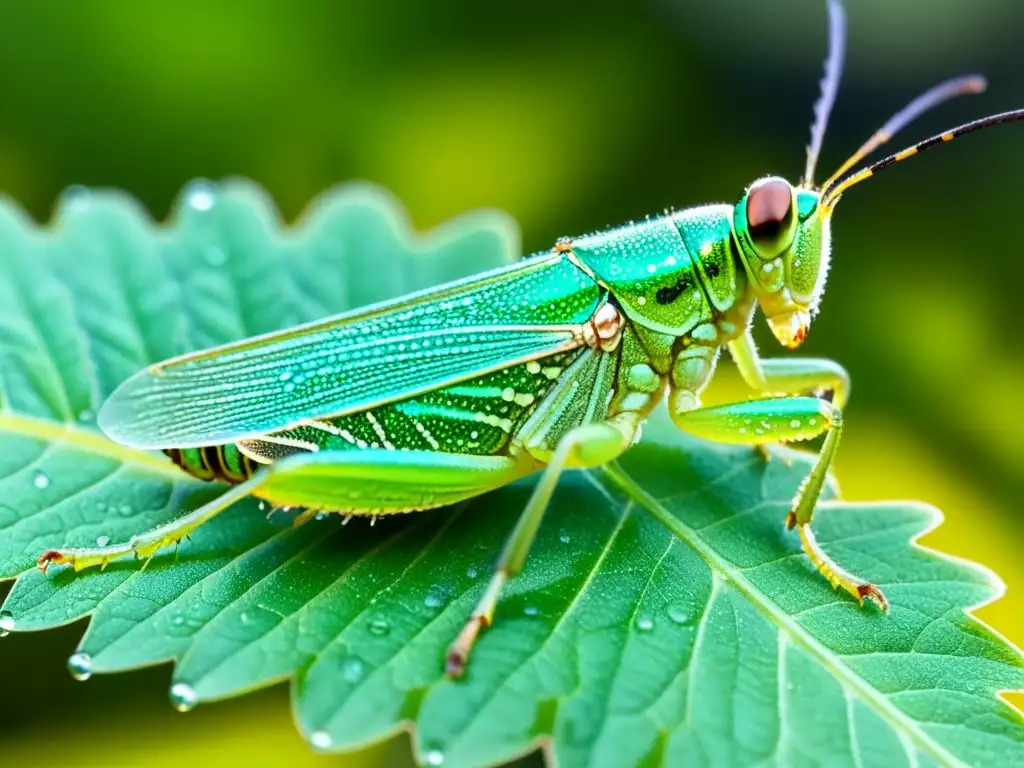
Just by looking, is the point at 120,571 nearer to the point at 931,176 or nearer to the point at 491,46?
the point at 491,46

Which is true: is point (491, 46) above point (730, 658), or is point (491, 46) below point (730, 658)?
above

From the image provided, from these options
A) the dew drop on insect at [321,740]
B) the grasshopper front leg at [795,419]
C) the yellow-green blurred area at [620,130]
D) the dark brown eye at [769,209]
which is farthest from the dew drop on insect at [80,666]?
the yellow-green blurred area at [620,130]

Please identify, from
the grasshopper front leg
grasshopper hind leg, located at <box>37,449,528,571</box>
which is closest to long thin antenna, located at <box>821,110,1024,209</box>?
the grasshopper front leg

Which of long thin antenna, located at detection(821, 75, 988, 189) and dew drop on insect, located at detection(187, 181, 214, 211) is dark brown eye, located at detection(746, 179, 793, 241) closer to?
long thin antenna, located at detection(821, 75, 988, 189)

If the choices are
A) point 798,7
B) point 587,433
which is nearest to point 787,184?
point 587,433

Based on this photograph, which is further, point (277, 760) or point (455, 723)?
point (277, 760)

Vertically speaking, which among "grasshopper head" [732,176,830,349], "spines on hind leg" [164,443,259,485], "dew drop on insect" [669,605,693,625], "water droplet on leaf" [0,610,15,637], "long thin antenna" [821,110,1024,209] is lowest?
"water droplet on leaf" [0,610,15,637]

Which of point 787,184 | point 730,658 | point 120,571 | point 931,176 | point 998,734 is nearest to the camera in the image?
point 998,734

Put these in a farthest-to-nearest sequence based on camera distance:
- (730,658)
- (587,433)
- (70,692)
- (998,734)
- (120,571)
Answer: (70,692) < (587,433) < (120,571) < (730,658) < (998,734)
